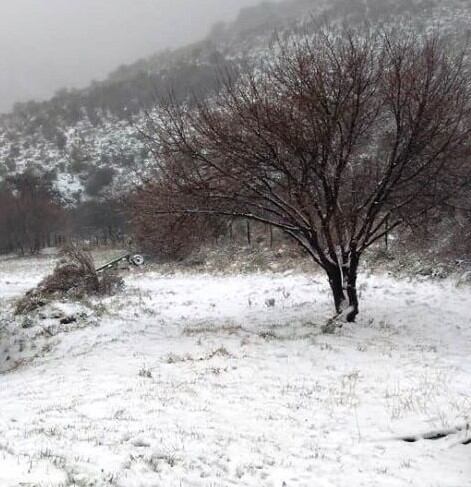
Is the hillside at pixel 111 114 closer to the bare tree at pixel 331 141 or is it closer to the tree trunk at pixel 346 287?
the bare tree at pixel 331 141

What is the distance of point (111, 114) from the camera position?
4862 inches

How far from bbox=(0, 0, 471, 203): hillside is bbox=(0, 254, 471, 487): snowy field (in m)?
62.5

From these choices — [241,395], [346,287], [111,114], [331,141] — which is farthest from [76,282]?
[111,114]

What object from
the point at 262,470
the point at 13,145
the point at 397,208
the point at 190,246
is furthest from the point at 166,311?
the point at 13,145

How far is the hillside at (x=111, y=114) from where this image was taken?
89.8 m

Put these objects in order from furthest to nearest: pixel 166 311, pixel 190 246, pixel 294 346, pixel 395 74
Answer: pixel 166 311
pixel 190 246
pixel 395 74
pixel 294 346

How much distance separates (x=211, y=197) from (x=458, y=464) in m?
8.85

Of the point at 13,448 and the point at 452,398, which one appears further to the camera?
the point at 452,398

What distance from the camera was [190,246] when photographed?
15.3 metres

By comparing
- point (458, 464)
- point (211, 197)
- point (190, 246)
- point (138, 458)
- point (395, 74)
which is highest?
point (395, 74)

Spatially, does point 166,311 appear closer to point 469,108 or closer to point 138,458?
point 469,108

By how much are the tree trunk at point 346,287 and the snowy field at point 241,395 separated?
1.73 ft

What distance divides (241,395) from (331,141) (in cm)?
693

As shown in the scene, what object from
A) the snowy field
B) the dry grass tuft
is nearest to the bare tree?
the snowy field
